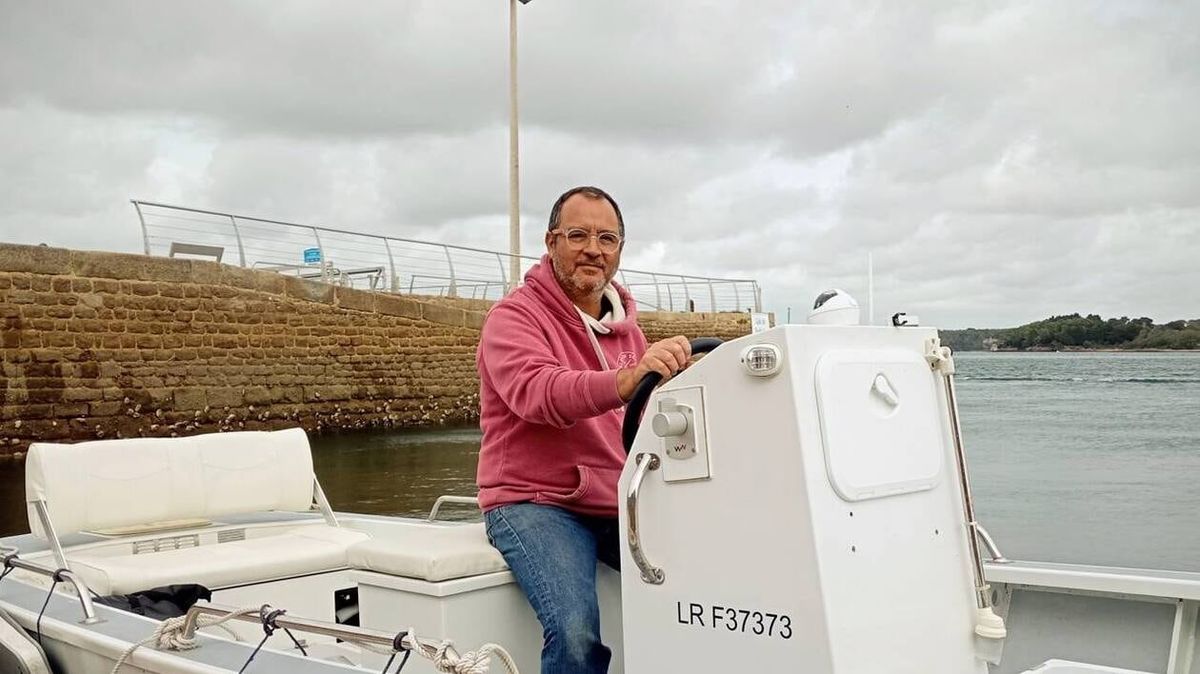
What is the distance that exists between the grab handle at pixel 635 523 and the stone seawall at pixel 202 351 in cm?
1389

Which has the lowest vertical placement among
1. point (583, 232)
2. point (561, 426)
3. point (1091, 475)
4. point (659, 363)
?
point (1091, 475)

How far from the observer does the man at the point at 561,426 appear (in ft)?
8.16

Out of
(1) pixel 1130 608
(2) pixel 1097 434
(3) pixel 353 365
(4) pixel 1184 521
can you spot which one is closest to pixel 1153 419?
(2) pixel 1097 434

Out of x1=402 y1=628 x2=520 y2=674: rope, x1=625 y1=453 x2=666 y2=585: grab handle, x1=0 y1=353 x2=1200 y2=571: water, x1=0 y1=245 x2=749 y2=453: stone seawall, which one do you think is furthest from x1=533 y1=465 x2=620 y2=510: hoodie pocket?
x1=0 y1=245 x2=749 y2=453: stone seawall

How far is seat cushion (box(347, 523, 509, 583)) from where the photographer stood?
2658 mm

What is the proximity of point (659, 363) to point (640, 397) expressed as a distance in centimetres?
12

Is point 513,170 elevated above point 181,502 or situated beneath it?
elevated above

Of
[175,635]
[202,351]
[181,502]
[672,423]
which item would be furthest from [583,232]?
[202,351]

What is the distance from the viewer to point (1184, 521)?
13219mm

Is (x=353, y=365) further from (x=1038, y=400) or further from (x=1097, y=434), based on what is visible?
(x=1038, y=400)

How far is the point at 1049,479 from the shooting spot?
17141mm

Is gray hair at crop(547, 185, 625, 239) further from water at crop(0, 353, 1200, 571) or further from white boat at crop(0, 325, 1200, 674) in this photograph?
water at crop(0, 353, 1200, 571)

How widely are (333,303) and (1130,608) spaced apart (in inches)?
676

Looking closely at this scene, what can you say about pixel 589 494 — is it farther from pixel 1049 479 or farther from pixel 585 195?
pixel 1049 479
